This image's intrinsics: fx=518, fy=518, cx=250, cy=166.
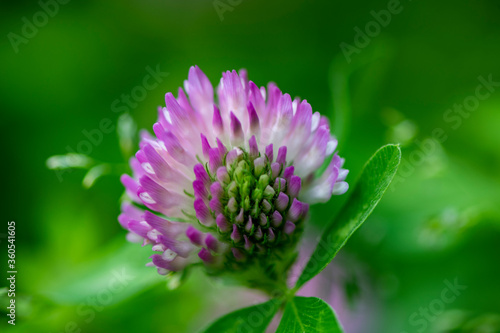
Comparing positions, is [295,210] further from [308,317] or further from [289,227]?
[308,317]

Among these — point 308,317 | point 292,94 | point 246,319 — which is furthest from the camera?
point 292,94

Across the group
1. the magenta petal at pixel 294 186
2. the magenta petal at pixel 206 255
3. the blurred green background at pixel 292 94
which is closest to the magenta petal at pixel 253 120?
the magenta petal at pixel 294 186

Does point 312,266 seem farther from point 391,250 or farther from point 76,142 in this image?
point 76,142

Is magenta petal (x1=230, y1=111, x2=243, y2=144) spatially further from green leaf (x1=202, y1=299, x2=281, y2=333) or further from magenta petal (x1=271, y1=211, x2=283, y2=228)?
green leaf (x1=202, y1=299, x2=281, y2=333)

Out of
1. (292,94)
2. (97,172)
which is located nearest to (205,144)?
(97,172)

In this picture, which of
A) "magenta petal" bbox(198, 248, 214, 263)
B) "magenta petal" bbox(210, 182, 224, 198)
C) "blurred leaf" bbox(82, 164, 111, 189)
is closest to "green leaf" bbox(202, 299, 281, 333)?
"magenta petal" bbox(198, 248, 214, 263)

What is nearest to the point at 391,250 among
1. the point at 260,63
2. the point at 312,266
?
the point at 312,266

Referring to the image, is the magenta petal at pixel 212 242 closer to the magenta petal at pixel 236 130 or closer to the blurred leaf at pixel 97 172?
the magenta petal at pixel 236 130
